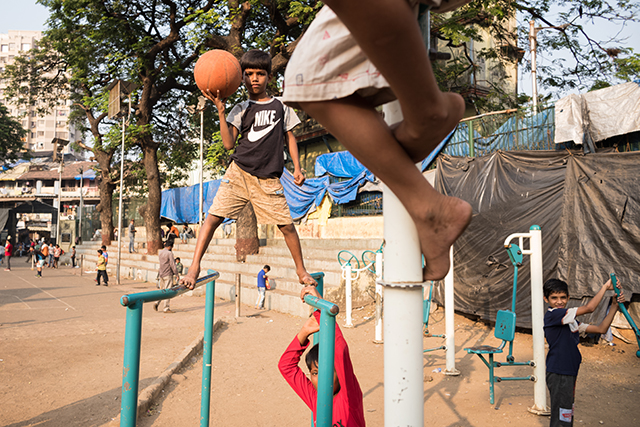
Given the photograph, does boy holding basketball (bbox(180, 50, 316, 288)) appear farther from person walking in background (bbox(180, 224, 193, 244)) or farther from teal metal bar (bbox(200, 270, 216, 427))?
person walking in background (bbox(180, 224, 193, 244))

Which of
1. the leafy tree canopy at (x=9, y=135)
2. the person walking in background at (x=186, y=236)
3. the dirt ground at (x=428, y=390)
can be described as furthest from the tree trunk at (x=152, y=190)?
the leafy tree canopy at (x=9, y=135)

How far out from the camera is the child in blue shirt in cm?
398

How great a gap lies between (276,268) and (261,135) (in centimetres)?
1093

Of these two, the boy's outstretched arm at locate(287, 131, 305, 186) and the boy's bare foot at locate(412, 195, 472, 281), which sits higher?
the boy's outstretched arm at locate(287, 131, 305, 186)

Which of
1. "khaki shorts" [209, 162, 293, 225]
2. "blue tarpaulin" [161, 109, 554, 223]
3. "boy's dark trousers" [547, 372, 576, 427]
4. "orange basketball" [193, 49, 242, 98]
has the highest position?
"blue tarpaulin" [161, 109, 554, 223]

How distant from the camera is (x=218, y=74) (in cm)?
279

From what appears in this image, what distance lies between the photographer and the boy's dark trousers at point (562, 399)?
3924mm

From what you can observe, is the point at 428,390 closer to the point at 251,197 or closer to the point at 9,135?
the point at 251,197

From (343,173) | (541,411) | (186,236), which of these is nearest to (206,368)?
(541,411)

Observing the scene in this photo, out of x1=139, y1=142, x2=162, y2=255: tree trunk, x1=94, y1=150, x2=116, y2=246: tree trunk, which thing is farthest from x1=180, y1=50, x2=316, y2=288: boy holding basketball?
x1=94, y1=150, x2=116, y2=246: tree trunk

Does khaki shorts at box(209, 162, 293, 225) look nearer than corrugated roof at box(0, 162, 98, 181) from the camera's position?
Yes

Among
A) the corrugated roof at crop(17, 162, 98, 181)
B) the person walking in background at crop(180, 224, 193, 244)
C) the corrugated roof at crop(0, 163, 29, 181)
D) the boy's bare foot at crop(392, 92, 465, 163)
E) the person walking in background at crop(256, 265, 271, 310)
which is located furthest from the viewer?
the corrugated roof at crop(0, 163, 29, 181)

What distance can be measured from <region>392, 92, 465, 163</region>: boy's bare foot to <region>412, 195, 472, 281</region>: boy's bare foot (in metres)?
0.13

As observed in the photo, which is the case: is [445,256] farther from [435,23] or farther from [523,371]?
[435,23]
